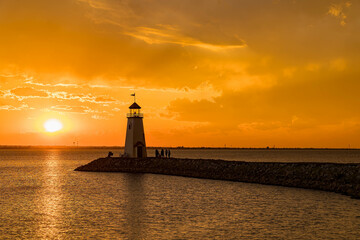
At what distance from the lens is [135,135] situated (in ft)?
202

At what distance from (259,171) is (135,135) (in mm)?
22548

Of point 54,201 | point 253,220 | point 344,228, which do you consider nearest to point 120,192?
point 54,201

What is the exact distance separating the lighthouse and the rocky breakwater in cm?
138

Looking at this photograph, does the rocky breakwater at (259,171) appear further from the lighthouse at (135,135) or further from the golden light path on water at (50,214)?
the golden light path on water at (50,214)

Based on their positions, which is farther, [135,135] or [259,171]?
[135,135]

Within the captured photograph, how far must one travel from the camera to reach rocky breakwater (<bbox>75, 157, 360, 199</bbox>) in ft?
120

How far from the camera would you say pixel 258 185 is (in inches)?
1650

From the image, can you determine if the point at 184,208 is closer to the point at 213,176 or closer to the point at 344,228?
the point at 344,228

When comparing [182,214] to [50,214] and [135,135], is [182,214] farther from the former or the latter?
[135,135]

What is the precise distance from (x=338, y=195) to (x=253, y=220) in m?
12.8

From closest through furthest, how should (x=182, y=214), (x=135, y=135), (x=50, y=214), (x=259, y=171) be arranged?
(x=182, y=214)
(x=50, y=214)
(x=259, y=171)
(x=135, y=135)

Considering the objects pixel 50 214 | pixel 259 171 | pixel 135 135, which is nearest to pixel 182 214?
pixel 50 214

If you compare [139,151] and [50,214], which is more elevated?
[139,151]

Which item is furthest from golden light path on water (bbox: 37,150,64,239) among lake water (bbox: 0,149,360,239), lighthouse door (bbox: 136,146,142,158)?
lighthouse door (bbox: 136,146,142,158)
